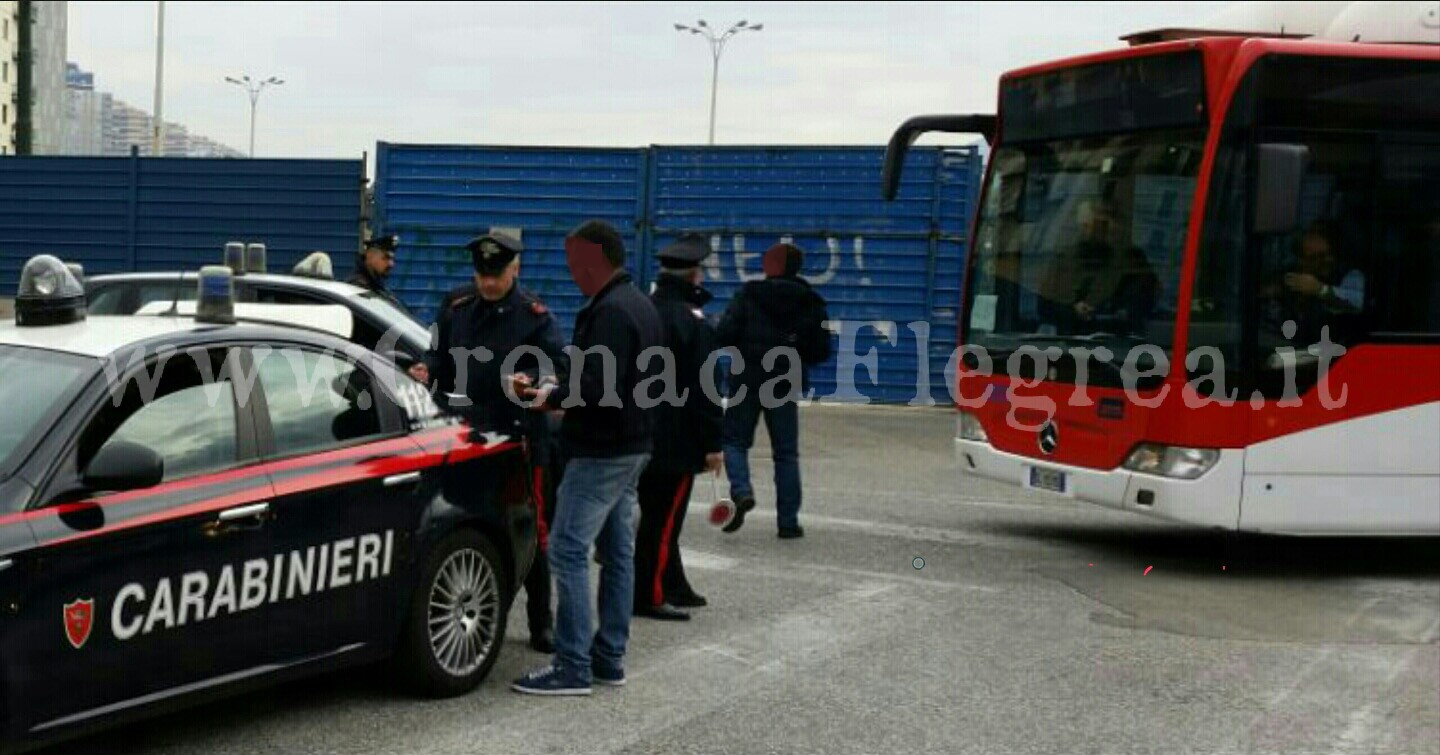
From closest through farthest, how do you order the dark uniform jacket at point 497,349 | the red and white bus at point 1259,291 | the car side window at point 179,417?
the car side window at point 179,417, the dark uniform jacket at point 497,349, the red and white bus at point 1259,291

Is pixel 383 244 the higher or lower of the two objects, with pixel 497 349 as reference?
higher

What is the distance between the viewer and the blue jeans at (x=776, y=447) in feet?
32.8

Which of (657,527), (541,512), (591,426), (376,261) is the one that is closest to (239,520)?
(591,426)

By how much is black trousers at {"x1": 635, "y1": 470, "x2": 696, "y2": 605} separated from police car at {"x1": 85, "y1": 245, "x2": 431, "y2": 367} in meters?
2.32

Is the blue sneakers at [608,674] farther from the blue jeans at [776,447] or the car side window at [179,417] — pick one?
the blue jeans at [776,447]

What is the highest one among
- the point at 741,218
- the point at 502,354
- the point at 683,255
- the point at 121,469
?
the point at 741,218

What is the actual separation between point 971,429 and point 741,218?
9.78 m

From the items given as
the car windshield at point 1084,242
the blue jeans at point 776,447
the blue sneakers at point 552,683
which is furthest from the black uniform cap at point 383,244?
the blue sneakers at point 552,683

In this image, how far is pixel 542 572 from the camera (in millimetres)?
6902

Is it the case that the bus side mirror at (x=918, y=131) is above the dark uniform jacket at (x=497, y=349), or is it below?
above

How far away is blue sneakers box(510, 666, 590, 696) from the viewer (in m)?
6.16

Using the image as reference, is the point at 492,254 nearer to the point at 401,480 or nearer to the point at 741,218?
the point at 401,480

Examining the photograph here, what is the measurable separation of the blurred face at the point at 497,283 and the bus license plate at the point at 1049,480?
4.14m

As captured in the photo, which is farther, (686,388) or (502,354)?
(686,388)
